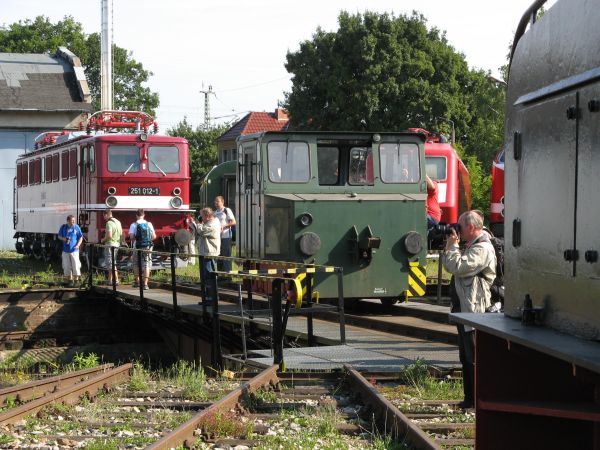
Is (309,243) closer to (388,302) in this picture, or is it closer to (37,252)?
(388,302)

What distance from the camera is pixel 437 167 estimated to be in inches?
1009

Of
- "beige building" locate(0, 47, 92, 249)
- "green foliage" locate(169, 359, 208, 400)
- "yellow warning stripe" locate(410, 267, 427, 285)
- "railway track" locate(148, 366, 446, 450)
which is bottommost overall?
"green foliage" locate(169, 359, 208, 400)

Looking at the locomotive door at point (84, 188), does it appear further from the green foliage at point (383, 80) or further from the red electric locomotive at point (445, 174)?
the green foliage at point (383, 80)

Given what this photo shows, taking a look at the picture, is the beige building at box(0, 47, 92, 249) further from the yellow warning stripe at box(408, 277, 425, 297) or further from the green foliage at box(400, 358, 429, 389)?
the green foliage at box(400, 358, 429, 389)

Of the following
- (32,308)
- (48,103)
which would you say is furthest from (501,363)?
(48,103)

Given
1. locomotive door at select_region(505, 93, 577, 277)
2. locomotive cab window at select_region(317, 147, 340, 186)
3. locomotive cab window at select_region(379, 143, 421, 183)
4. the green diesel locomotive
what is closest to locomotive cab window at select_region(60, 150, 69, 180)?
the green diesel locomotive

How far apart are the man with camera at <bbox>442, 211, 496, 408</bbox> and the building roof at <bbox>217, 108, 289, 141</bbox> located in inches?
2586

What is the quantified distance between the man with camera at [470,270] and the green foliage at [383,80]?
43.2 metres

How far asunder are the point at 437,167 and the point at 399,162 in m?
9.09

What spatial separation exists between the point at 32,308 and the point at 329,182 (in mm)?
6845

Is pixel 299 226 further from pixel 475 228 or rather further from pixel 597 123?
pixel 597 123

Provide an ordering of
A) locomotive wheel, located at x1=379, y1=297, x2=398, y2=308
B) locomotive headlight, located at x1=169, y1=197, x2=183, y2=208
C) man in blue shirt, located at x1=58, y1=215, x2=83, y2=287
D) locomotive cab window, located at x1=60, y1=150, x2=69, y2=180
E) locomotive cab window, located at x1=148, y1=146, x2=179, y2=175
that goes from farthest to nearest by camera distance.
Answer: locomotive cab window, located at x1=60, y1=150, x2=69, y2=180, locomotive cab window, located at x1=148, y1=146, x2=179, y2=175, locomotive headlight, located at x1=169, y1=197, x2=183, y2=208, man in blue shirt, located at x1=58, y1=215, x2=83, y2=287, locomotive wheel, located at x1=379, y1=297, x2=398, y2=308

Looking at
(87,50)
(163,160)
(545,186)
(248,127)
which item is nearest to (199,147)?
(248,127)

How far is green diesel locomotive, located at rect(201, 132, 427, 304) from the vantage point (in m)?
16.1
